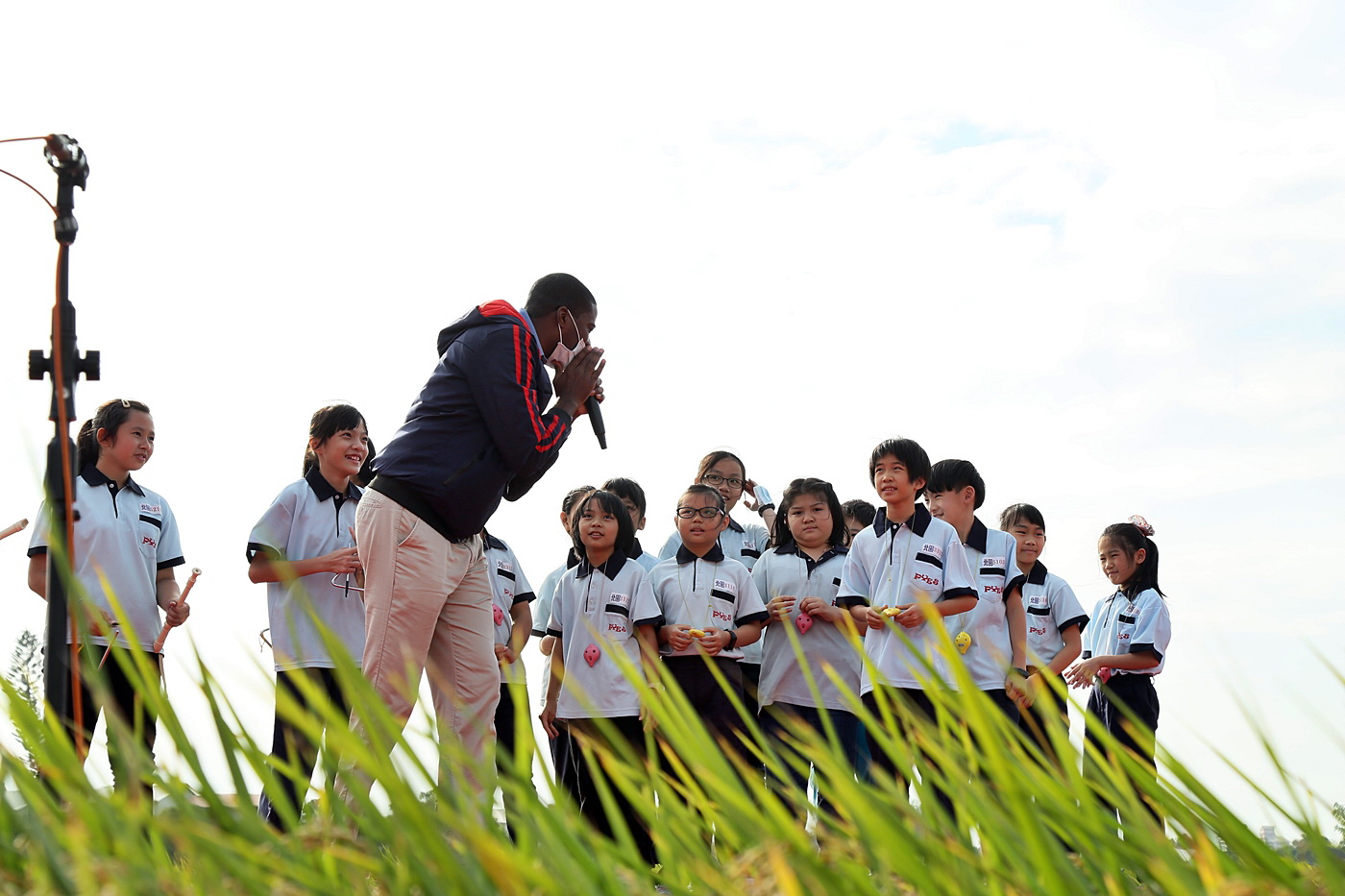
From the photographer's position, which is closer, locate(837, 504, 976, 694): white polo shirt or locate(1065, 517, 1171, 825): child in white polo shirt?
locate(837, 504, 976, 694): white polo shirt

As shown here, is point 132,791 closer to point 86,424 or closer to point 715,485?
point 86,424

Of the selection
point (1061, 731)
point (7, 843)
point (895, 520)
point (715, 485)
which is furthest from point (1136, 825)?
point (715, 485)

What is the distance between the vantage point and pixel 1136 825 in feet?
3.95

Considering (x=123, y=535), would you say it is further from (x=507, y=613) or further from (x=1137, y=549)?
(x=1137, y=549)

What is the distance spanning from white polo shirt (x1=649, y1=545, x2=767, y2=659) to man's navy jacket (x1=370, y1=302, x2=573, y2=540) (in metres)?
1.87

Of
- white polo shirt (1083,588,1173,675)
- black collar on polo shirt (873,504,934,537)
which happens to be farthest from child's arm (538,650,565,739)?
white polo shirt (1083,588,1173,675)

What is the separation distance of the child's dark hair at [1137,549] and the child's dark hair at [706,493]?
85.4 inches

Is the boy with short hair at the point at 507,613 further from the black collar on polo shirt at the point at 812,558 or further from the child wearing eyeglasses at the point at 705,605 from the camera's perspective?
the black collar on polo shirt at the point at 812,558

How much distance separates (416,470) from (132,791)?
7.98ft

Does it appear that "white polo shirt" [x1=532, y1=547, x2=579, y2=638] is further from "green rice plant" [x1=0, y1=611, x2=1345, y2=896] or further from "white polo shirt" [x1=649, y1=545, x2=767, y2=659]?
"green rice plant" [x1=0, y1=611, x2=1345, y2=896]

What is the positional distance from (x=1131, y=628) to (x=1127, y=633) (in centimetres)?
3

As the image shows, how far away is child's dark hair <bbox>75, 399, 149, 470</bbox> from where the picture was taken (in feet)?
15.5

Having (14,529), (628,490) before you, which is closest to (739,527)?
(628,490)

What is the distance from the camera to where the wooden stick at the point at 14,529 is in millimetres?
3789
